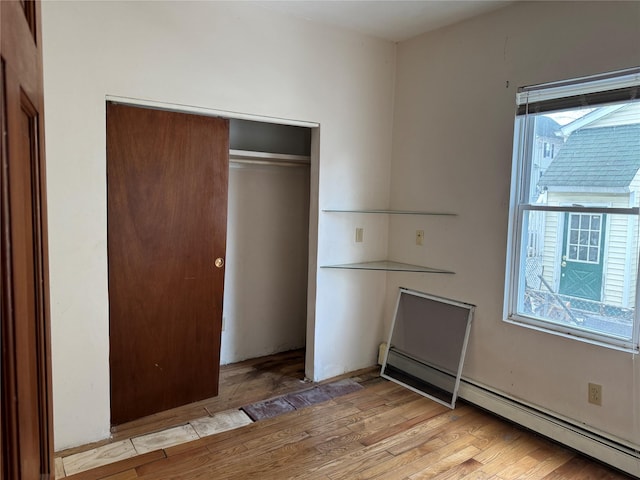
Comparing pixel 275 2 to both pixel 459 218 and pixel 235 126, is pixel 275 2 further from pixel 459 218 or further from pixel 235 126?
pixel 459 218

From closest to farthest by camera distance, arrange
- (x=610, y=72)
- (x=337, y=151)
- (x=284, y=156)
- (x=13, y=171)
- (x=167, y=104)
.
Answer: (x=13, y=171) < (x=610, y=72) < (x=167, y=104) < (x=337, y=151) < (x=284, y=156)

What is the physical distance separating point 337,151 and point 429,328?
4.79 feet

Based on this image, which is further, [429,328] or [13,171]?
[429,328]

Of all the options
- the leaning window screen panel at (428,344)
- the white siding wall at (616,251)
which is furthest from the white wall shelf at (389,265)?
the white siding wall at (616,251)

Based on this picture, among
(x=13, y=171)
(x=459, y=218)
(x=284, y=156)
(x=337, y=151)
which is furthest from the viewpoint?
(x=284, y=156)

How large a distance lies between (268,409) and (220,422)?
1.05 feet

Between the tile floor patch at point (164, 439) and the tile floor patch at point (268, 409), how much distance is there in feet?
1.24

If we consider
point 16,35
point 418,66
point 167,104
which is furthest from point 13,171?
point 418,66

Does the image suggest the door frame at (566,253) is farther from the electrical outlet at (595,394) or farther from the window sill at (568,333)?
the electrical outlet at (595,394)

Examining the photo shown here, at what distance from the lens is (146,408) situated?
2.74m

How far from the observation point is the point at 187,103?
2.58 metres

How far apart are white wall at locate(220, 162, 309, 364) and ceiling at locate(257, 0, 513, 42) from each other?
1.19m

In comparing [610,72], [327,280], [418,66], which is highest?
[418,66]

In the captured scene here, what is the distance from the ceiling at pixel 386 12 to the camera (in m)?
2.71
